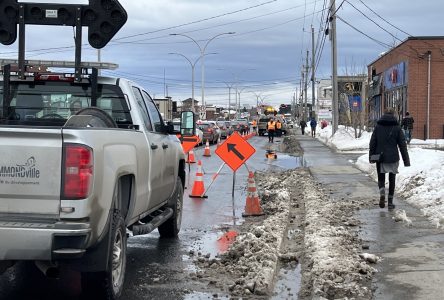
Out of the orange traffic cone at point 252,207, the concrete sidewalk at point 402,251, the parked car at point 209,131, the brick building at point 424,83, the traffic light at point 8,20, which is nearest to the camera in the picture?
the concrete sidewalk at point 402,251

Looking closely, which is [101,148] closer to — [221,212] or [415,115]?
[221,212]

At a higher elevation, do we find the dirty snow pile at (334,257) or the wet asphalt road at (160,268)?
the dirty snow pile at (334,257)

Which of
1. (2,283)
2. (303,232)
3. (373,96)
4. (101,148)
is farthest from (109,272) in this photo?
(373,96)

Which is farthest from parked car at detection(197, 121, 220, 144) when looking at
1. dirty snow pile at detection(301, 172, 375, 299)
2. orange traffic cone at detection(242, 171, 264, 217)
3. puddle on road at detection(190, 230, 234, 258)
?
puddle on road at detection(190, 230, 234, 258)

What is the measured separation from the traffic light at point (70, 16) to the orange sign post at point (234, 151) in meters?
5.19

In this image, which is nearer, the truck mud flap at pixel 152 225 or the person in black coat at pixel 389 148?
the truck mud flap at pixel 152 225

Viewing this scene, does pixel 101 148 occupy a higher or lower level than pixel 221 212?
higher

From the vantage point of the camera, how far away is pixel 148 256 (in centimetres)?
725

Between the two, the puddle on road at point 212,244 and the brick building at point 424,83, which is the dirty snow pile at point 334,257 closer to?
the puddle on road at point 212,244

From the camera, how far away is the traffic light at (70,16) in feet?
23.4

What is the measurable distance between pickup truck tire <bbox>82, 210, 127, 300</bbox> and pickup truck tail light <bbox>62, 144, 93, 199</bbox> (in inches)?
24.5

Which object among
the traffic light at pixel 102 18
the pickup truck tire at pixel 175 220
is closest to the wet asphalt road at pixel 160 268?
the pickup truck tire at pixel 175 220

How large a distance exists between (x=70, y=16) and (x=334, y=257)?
447 cm

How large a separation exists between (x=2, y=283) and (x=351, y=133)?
32.1m
